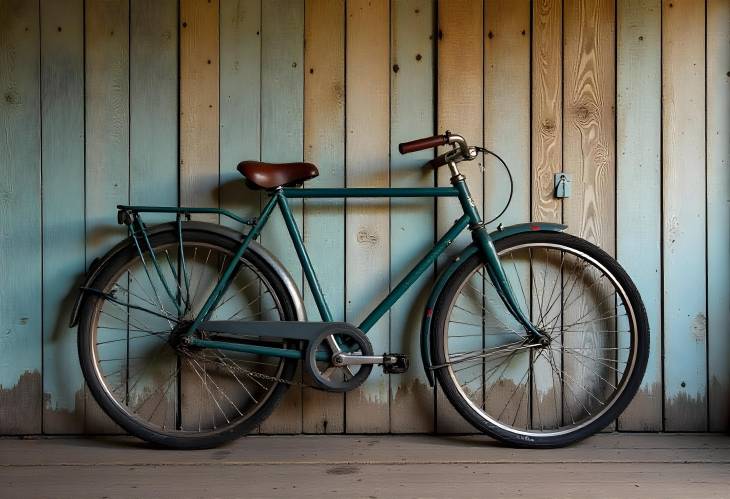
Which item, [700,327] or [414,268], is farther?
[700,327]

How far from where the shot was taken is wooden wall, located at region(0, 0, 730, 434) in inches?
84.0

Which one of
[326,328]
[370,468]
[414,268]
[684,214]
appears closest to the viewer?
[370,468]

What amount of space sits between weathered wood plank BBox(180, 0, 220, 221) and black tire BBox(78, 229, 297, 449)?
187mm

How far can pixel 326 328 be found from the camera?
6.43 feet

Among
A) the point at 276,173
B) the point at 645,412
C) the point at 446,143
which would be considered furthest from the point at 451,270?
the point at 645,412

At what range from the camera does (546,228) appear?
6.66 ft

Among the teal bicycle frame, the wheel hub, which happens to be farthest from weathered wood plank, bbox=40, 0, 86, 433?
the wheel hub

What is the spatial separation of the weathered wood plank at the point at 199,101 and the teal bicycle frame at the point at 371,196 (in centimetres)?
15

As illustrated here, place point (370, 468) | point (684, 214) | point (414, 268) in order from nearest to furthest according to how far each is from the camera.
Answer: point (370, 468) < point (414, 268) < point (684, 214)

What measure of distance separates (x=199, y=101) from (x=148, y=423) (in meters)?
1.02

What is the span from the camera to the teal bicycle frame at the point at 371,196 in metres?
2.00

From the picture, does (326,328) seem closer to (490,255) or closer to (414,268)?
(414,268)

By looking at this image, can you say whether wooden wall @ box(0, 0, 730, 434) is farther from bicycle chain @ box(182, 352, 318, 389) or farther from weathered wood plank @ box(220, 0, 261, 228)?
bicycle chain @ box(182, 352, 318, 389)

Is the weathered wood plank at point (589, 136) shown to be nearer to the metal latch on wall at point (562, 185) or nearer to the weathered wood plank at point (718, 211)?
the metal latch on wall at point (562, 185)
